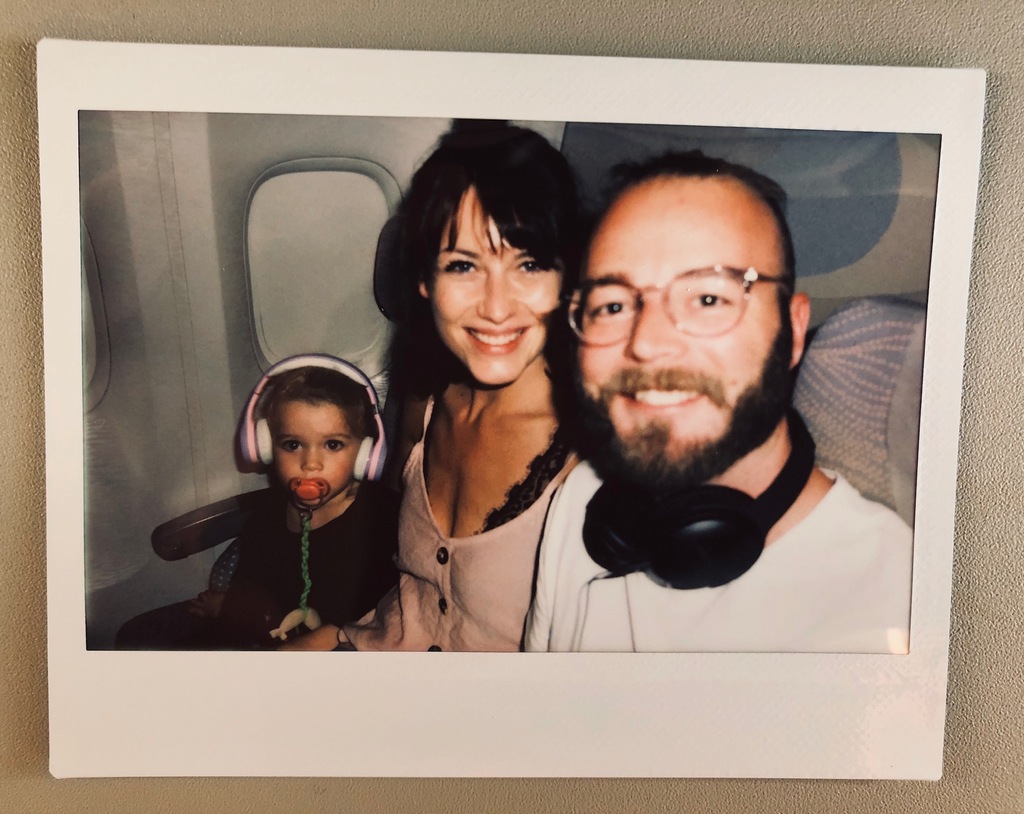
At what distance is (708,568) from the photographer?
792mm

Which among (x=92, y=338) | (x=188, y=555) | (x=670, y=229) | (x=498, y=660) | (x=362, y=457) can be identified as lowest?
(x=498, y=660)

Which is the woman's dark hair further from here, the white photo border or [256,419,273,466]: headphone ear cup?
[256,419,273,466]: headphone ear cup

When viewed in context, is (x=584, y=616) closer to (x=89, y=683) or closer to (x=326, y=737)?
(x=326, y=737)

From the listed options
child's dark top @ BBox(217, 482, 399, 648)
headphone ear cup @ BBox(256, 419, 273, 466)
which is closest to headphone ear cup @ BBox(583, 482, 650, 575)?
child's dark top @ BBox(217, 482, 399, 648)

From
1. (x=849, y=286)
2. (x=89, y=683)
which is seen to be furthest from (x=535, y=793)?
(x=849, y=286)

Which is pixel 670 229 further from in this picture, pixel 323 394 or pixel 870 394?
pixel 323 394

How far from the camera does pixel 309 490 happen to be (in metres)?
0.79

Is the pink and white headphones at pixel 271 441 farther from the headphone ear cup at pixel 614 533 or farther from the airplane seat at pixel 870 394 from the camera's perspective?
the airplane seat at pixel 870 394

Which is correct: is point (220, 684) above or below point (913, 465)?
below

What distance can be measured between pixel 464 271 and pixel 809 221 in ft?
1.26

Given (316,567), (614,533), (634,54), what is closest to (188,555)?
(316,567)

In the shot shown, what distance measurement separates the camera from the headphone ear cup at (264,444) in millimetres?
786

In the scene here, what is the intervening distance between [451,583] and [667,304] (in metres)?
0.39

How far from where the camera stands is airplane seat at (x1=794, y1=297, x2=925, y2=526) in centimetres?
79
